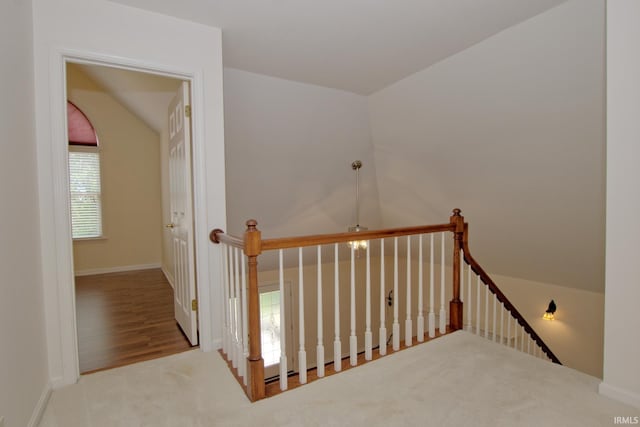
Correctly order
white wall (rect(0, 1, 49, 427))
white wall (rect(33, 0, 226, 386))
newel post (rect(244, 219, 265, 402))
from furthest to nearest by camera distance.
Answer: white wall (rect(33, 0, 226, 386)), newel post (rect(244, 219, 265, 402)), white wall (rect(0, 1, 49, 427))

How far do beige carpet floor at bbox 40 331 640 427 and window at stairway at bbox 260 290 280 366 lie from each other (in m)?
2.96

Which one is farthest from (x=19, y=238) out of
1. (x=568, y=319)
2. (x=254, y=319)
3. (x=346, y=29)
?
Answer: (x=568, y=319)

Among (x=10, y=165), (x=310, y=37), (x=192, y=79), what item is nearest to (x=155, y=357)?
A: (x=10, y=165)

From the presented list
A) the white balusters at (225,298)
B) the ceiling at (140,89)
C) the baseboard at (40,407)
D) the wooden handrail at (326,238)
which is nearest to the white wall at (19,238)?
the baseboard at (40,407)

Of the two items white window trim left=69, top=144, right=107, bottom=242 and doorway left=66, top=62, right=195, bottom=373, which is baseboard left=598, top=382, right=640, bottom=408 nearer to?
doorway left=66, top=62, right=195, bottom=373

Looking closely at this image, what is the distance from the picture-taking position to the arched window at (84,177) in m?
5.41

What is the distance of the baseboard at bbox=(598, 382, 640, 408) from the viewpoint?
5.81 ft

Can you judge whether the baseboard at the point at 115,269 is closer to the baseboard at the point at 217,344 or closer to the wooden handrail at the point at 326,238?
the baseboard at the point at 217,344

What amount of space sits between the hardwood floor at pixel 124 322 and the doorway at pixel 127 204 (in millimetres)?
14

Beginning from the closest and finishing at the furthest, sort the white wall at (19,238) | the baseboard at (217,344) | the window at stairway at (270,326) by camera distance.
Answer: the white wall at (19,238), the baseboard at (217,344), the window at stairway at (270,326)

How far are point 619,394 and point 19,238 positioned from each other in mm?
3220

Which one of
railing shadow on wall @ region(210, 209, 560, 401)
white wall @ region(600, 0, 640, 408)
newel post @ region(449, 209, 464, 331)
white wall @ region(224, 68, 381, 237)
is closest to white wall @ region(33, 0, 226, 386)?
railing shadow on wall @ region(210, 209, 560, 401)

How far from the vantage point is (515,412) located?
177cm

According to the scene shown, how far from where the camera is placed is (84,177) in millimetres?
5535
